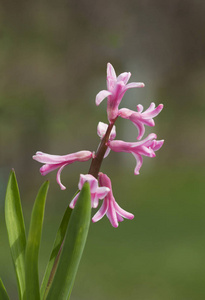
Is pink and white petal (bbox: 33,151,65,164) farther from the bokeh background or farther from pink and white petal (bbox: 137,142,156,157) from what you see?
the bokeh background

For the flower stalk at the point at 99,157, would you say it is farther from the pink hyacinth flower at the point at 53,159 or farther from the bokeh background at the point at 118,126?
the bokeh background at the point at 118,126

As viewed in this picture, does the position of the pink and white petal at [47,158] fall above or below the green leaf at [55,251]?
above

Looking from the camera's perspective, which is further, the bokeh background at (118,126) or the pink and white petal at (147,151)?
the bokeh background at (118,126)

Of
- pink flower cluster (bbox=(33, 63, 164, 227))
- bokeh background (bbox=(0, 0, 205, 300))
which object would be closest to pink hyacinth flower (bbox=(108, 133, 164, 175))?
pink flower cluster (bbox=(33, 63, 164, 227))

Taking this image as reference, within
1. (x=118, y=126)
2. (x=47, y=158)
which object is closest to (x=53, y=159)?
(x=47, y=158)

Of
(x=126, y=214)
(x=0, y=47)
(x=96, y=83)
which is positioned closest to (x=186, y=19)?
(x=96, y=83)

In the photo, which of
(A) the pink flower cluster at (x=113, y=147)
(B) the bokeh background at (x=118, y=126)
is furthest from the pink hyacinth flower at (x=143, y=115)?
(B) the bokeh background at (x=118, y=126)

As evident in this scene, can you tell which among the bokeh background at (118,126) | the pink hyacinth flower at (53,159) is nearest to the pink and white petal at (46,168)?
the pink hyacinth flower at (53,159)
